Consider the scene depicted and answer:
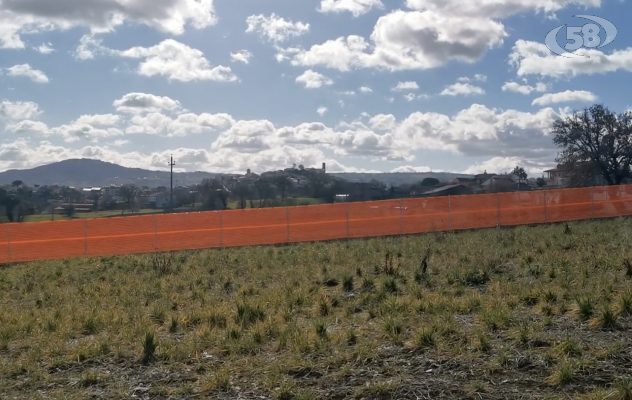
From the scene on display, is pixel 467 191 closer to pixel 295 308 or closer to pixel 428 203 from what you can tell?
pixel 428 203

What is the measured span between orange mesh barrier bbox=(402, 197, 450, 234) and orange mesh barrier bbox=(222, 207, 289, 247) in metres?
4.73

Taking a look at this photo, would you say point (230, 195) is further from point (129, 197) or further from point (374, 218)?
point (374, 218)

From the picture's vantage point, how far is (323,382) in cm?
674

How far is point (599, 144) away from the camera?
177 feet

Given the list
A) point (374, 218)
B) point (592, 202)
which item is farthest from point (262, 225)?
point (592, 202)

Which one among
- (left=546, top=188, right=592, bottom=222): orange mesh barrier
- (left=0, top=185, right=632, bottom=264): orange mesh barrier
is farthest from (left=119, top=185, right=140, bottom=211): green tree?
(left=546, top=188, right=592, bottom=222): orange mesh barrier

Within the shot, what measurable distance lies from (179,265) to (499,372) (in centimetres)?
1222

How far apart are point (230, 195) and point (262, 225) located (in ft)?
38.0

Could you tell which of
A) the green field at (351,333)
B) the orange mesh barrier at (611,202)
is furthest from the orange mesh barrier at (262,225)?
the green field at (351,333)

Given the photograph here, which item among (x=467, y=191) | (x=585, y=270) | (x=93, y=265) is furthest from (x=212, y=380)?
(x=467, y=191)

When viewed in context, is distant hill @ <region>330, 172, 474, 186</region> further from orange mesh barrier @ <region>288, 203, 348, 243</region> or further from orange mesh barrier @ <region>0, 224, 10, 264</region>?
orange mesh barrier @ <region>0, 224, 10, 264</region>

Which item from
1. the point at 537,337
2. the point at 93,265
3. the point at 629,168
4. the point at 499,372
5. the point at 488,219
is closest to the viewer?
the point at 499,372

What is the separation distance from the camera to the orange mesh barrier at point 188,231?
2495 centimetres

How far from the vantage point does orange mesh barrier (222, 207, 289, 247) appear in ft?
82.8
